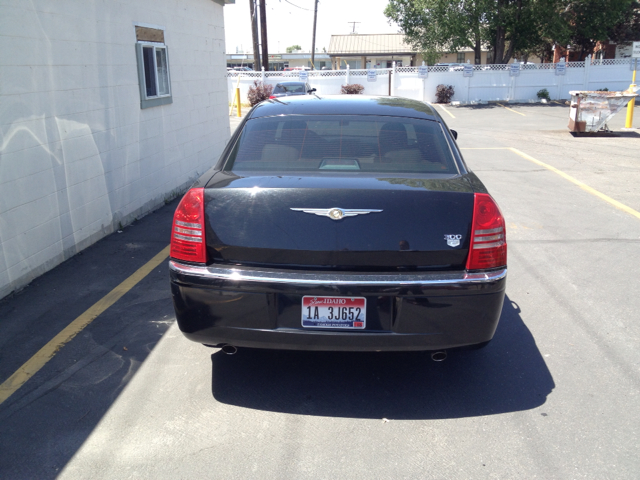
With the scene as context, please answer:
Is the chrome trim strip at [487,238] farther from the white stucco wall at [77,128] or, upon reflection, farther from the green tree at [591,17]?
the green tree at [591,17]

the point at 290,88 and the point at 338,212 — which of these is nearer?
the point at 338,212

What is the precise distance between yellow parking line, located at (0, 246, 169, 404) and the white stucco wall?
90 cm

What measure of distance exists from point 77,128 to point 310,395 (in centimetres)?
432

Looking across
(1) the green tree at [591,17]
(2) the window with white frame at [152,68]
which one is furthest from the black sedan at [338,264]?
(1) the green tree at [591,17]

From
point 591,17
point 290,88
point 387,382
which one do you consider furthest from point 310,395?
point 591,17

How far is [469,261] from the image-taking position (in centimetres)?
320

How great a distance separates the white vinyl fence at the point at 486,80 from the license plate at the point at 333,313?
2924 cm

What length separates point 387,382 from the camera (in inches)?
146

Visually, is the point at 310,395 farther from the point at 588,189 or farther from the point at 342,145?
the point at 588,189

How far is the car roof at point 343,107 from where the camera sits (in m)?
4.26

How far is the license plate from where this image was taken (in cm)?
314

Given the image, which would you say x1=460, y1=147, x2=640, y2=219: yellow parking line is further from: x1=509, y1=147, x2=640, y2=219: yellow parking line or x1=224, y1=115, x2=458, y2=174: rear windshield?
x1=224, y1=115, x2=458, y2=174: rear windshield

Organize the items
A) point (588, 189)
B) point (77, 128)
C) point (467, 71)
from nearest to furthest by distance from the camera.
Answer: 1. point (77, 128)
2. point (588, 189)
3. point (467, 71)

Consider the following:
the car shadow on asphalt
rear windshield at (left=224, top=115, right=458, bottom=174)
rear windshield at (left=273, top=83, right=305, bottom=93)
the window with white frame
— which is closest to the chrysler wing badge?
rear windshield at (left=224, top=115, right=458, bottom=174)
